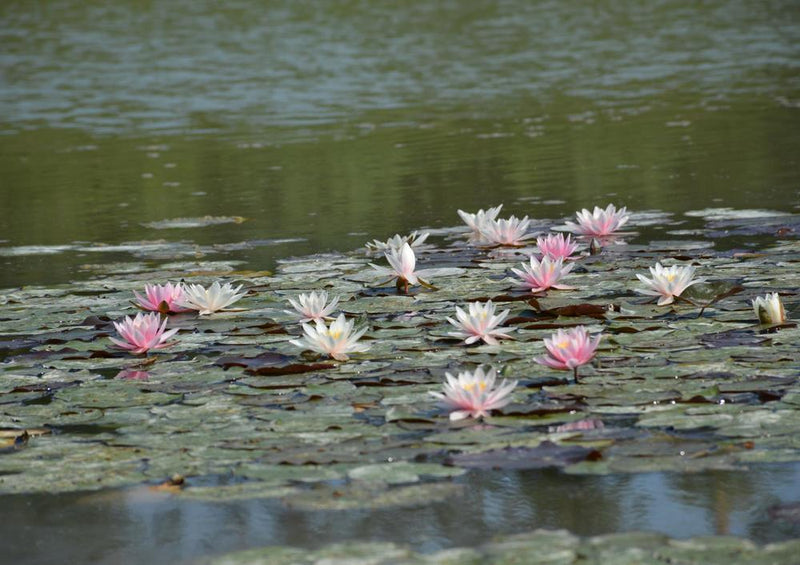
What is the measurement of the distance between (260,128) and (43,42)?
14.1 m

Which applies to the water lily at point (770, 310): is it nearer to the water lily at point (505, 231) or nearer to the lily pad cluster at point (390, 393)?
the lily pad cluster at point (390, 393)

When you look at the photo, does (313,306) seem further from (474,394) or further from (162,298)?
(474,394)

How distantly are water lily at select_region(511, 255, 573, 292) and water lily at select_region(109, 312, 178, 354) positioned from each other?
1.31 metres

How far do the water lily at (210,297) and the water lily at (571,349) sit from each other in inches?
56.7

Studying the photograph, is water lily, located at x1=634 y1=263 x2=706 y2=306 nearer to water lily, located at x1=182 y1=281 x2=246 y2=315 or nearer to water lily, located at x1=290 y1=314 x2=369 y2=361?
water lily, located at x1=290 y1=314 x2=369 y2=361

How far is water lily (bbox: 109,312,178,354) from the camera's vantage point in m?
4.22

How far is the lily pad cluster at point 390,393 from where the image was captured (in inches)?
122

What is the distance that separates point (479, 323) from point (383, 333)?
0.44 meters

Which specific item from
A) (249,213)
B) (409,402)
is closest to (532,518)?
(409,402)

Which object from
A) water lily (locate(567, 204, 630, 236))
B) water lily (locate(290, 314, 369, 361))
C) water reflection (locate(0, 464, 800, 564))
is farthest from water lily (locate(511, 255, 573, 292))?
water reflection (locate(0, 464, 800, 564))

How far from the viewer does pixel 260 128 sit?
13422 mm


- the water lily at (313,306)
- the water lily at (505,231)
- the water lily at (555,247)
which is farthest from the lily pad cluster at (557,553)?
the water lily at (505,231)

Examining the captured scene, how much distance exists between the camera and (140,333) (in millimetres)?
4211

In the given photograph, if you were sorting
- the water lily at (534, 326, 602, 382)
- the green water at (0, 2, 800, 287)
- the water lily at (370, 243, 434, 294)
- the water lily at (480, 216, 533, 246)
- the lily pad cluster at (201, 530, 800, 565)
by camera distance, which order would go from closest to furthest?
the lily pad cluster at (201, 530, 800, 565) < the water lily at (534, 326, 602, 382) < the water lily at (370, 243, 434, 294) < the water lily at (480, 216, 533, 246) < the green water at (0, 2, 800, 287)
